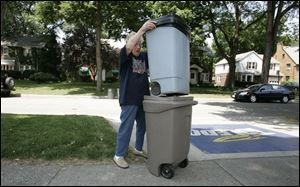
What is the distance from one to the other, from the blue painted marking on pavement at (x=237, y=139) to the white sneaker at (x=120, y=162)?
1.78 metres

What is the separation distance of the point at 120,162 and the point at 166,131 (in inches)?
36.9

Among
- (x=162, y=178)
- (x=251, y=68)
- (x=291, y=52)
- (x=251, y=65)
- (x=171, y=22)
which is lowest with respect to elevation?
(x=162, y=178)

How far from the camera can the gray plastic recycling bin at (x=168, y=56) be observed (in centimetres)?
542

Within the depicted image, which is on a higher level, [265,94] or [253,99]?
[265,94]

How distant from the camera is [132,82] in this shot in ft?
19.0

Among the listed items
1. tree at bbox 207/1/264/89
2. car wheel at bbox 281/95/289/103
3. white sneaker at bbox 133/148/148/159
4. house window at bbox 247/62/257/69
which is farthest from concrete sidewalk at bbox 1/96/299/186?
house window at bbox 247/62/257/69

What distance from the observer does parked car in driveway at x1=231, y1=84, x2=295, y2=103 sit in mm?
27281

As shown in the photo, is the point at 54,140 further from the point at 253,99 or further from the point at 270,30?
the point at 270,30

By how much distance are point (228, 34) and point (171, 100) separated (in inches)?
1722

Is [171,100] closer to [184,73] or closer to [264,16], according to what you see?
[184,73]

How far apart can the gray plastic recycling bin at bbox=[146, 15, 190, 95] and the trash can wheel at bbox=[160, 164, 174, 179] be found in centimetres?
97

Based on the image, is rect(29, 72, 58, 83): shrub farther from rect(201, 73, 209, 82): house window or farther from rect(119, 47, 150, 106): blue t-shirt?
rect(119, 47, 150, 106): blue t-shirt

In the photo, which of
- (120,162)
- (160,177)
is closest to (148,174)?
(160,177)

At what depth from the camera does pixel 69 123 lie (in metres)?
8.12
